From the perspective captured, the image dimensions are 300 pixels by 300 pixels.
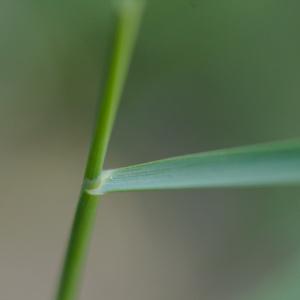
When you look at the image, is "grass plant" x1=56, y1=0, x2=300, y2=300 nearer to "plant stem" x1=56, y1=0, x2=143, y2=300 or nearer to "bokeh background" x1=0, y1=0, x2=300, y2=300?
"plant stem" x1=56, y1=0, x2=143, y2=300

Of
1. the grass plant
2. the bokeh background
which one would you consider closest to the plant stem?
the grass plant

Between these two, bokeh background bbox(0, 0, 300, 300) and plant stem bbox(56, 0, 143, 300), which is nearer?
plant stem bbox(56, 0, 143, 300)

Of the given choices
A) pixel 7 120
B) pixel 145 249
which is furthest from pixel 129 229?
pixel 7 120

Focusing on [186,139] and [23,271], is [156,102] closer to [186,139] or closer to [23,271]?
[186,139]

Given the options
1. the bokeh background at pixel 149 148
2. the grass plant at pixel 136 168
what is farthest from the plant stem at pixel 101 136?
the bokeh background at pixel 149 148

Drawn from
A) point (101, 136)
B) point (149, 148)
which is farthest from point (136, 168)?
point (149, 148)

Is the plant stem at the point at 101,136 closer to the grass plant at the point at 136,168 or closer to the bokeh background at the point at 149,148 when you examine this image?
the grass plant at the point at 136,168
